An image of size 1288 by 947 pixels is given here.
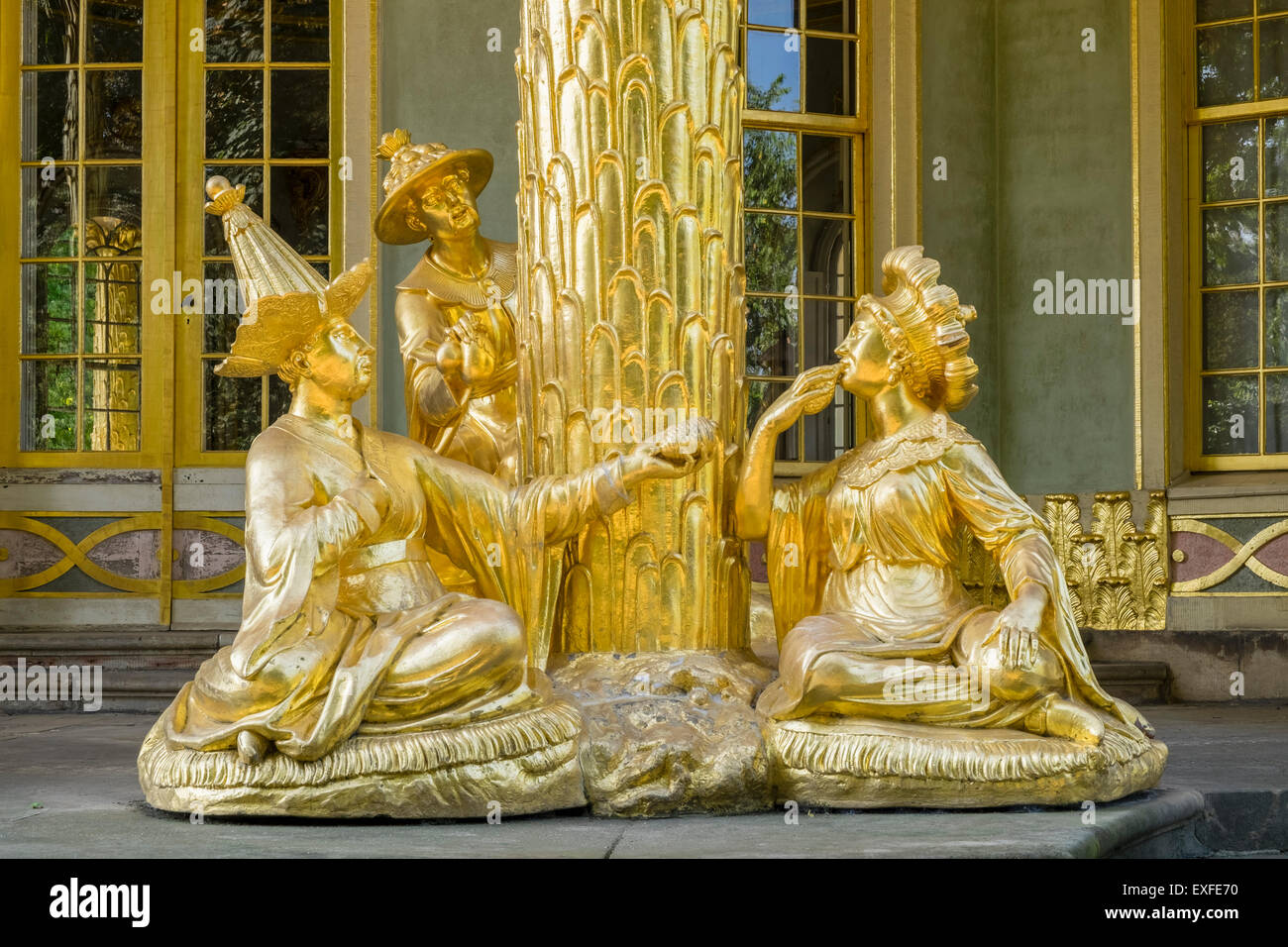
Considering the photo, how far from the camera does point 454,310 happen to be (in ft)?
14.6

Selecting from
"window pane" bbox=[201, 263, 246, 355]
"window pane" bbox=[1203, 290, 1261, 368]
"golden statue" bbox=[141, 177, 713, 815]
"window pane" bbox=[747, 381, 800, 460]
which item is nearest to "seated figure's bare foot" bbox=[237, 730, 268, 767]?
"golden statue" bbox=[141, 177, 713, 815]

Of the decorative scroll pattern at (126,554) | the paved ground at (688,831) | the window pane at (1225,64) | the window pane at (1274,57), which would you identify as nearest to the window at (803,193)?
the window pane at (1225,64)

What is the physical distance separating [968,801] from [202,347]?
5776 millimetres

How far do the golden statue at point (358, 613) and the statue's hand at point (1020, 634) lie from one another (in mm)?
746

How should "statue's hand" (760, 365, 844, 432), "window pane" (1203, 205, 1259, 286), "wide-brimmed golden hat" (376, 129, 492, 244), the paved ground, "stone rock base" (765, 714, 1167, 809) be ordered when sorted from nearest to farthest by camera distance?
the paved ground < "stone rock base" (765, 714, 1167, 809) < "statue's hand" (760, 365, 844, 432) < "wide-brimmed golden hat" (376, 129, 492, 244) < "window pane" (1203, 205, 1259, 286)

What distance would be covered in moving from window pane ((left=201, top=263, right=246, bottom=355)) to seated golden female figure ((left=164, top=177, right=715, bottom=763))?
4698 mm

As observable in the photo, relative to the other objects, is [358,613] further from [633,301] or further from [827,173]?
[827,173]

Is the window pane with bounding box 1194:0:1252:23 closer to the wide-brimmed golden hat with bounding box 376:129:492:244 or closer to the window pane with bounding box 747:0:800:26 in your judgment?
the window pane with bounding box 747:0:800:26

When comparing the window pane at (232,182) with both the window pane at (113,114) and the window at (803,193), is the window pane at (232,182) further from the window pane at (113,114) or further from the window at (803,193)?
the window at (803,193)

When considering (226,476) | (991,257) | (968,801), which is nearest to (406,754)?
(968,801)

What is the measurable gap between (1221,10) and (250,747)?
22.5ft

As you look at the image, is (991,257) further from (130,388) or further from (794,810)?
(794,810)

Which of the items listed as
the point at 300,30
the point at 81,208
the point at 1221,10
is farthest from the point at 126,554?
the point at 1221,10

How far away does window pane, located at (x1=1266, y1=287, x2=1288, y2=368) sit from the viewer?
315 inches
